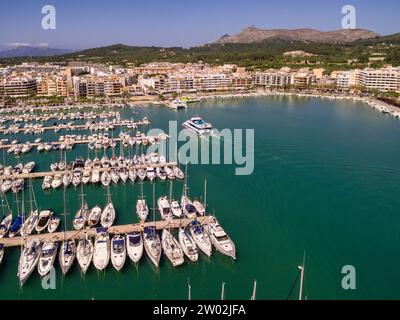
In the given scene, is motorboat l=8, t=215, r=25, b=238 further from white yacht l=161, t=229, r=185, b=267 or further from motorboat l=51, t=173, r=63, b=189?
white yacht l=161, t=229, r=185, b=267

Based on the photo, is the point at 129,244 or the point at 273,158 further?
the point at 273,158

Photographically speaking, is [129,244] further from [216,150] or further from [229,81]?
[229,81]

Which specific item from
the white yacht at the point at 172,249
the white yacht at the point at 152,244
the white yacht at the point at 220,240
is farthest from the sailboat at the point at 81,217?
the white yacht at the point at 220,240

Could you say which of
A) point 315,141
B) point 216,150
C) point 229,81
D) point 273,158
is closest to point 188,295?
point 273,158

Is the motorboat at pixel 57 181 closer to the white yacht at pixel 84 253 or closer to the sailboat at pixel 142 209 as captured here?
the sailboat at pixel 142 209

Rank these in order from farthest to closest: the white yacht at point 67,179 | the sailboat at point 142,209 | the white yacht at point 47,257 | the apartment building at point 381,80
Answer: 1. the apartment building at point 381,80
2. the white yacht at point 67,179
3. the sailboat at point 142,209
4. the white yacht at point 47,257

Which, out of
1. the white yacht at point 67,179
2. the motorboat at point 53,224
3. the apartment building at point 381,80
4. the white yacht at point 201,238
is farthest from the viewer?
the apartment building at point 381,80

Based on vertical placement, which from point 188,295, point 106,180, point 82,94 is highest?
point 82,94
